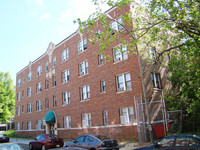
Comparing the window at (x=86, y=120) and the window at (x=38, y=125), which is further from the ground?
the window at (x=86, y=120)

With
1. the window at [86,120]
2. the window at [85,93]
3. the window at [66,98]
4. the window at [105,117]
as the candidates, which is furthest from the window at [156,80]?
the window at [66,98]

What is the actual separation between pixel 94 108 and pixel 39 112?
47.7ft

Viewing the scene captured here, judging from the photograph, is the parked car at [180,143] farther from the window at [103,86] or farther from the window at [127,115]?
the window at [103,86]

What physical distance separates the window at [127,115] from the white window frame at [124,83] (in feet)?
6.36

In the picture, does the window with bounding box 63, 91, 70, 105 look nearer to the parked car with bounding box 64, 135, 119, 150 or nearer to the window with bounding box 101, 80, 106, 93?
the window with bounding box 101, 80, 106, 93

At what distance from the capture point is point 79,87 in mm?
24000

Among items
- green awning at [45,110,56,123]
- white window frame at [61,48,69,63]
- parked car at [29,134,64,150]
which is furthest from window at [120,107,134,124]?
white window frame at [61,48,69,63]

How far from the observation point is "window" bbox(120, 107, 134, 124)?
17500 mm

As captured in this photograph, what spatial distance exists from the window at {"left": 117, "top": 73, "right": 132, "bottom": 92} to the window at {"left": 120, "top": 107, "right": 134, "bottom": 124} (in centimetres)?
196

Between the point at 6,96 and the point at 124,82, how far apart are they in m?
36.4

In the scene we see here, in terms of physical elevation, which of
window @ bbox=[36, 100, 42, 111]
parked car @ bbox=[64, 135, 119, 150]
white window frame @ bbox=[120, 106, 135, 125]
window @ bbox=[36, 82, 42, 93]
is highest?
window @ bbox=[36, 82, 42, 93]

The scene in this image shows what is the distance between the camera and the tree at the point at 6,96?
1734 inches

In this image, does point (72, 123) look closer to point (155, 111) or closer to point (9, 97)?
point (155, 111)

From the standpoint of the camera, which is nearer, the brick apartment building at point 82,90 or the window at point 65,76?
the brick apartment building at point 82,90
